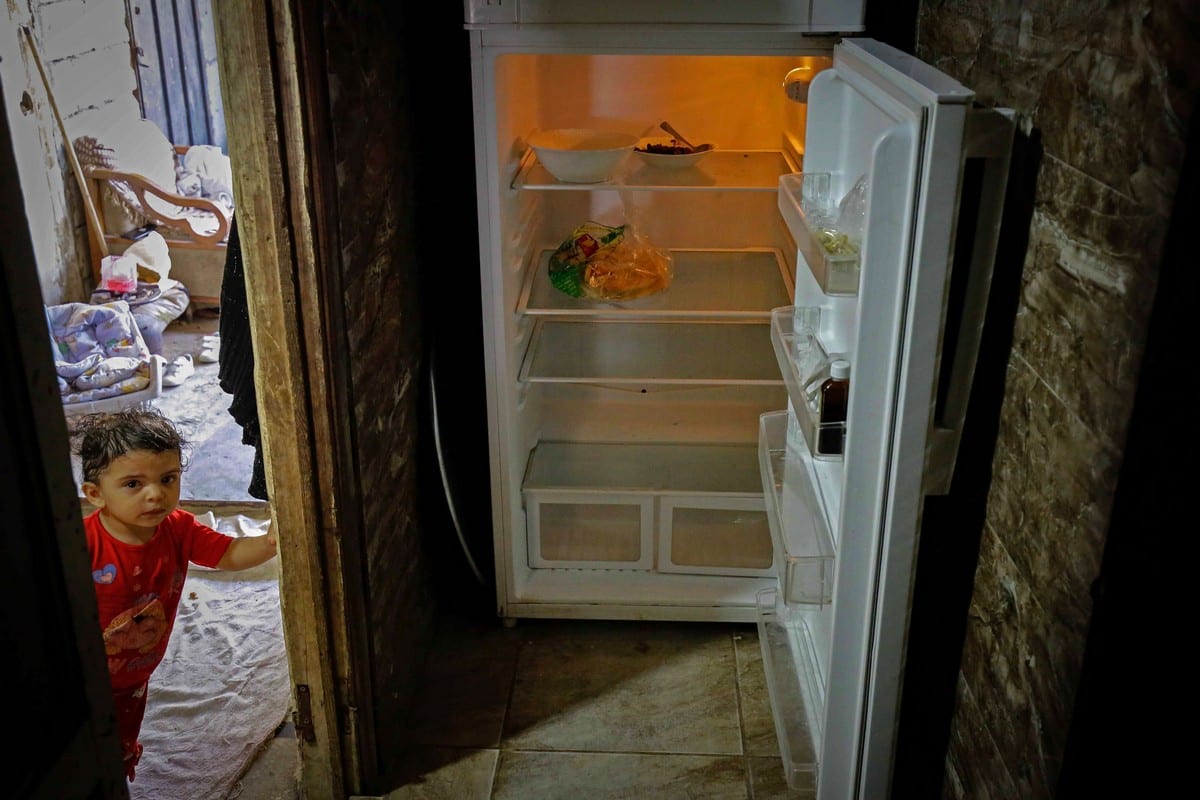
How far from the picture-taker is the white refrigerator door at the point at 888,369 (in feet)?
4.74

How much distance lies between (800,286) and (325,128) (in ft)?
3.32

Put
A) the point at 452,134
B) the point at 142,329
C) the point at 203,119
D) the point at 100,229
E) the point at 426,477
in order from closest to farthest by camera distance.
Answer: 1. the point at 452,134
2. the point at 426,477
3. the point at 142,329
4. the point at 100,229
5. the point at 203,119

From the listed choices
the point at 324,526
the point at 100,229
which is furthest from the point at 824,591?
the point at 100,229

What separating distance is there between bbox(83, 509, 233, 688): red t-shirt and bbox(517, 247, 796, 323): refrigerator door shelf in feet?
3.01

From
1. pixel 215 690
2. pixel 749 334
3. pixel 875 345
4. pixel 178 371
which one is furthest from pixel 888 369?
pixel 178 371

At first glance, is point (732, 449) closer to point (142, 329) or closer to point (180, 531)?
point (180, 531)

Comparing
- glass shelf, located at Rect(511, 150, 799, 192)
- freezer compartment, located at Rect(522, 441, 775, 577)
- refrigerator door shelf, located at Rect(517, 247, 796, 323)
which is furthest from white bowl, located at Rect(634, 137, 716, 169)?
freezer compartment, located at Rect(522, 441, 775, 577)

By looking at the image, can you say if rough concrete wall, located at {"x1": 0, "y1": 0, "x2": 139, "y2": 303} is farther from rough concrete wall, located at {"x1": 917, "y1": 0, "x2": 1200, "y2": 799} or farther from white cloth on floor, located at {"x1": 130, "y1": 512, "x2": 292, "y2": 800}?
rough concrete wall, located at {"x1": 917, "y1": 0, "x2": 1200, "y2": 799}

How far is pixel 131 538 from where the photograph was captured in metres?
2.03

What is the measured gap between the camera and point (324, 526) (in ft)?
6.64

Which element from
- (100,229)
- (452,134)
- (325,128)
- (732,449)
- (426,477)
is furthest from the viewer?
(100,229)

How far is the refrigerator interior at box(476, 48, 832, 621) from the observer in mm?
2666

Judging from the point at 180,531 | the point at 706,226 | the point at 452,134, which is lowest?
the point at 180,531

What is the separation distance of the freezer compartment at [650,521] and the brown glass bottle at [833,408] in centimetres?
92
